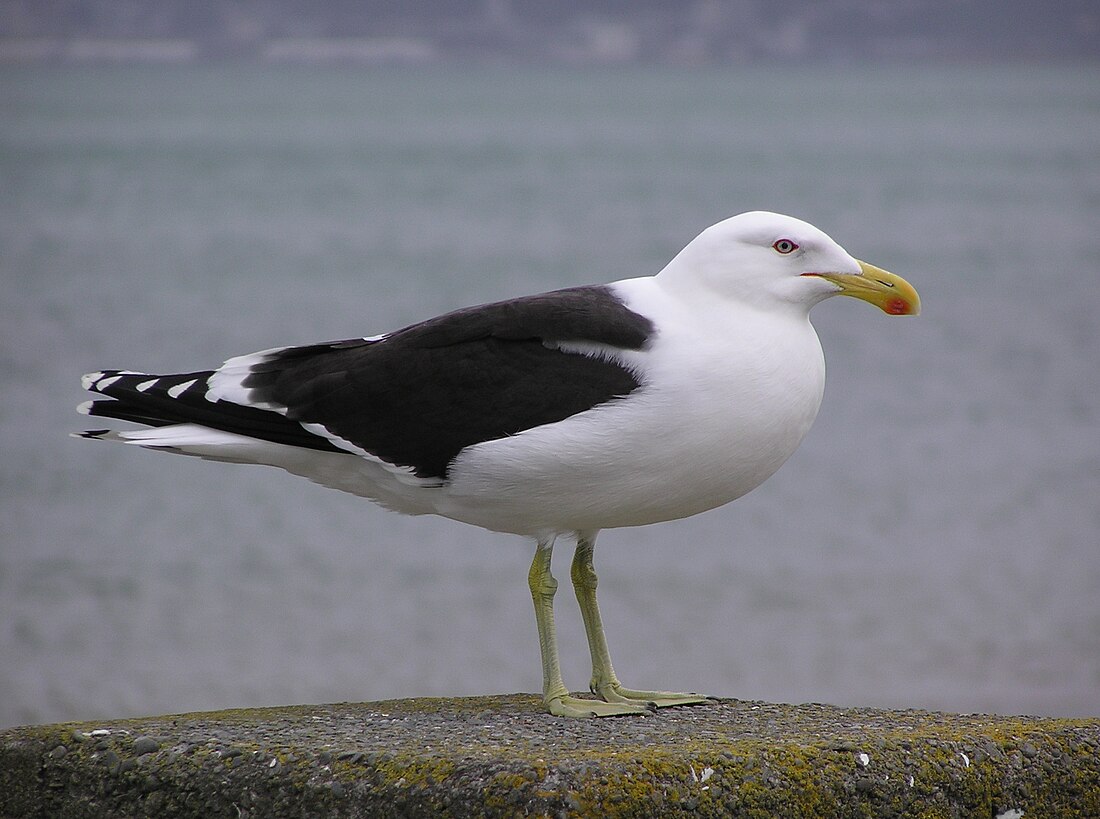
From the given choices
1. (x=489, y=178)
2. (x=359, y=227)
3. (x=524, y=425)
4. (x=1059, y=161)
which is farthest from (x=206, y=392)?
(x=1059, y=161)

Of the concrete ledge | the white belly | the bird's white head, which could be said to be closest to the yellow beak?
the bird's white head

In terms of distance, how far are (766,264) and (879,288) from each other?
40 cm

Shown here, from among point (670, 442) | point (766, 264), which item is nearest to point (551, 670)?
point (670, 442)

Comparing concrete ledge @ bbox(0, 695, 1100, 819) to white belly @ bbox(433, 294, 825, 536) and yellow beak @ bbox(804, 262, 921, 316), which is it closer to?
white belly @ bbox(433, 294, 825, 536)

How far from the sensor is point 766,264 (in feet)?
16.9

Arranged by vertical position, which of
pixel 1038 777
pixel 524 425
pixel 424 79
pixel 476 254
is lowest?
pixel 1038 777

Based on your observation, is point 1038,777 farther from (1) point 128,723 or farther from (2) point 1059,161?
(2) point 1059,161

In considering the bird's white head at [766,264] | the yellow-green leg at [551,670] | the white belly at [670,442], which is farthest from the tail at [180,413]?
the bird's white head at [766,264]

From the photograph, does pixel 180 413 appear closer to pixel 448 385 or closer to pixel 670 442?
pixel 448 385

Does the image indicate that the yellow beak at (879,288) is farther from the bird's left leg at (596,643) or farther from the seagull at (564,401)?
the bird's left leg at (596,643)

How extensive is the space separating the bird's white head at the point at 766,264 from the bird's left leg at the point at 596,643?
37.1 inches

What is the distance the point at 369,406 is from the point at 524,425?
0.52 metres

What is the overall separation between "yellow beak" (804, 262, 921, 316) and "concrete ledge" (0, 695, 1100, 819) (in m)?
1.32

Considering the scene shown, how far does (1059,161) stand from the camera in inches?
1806
